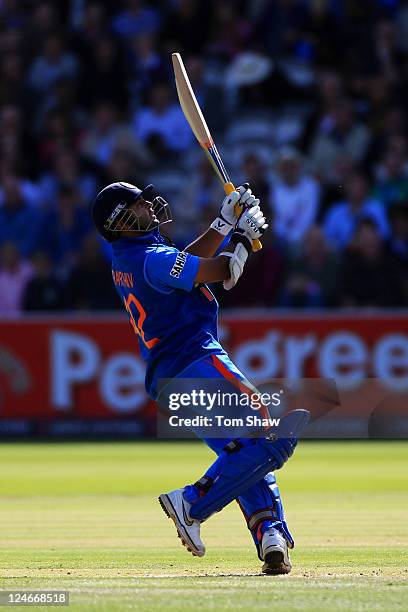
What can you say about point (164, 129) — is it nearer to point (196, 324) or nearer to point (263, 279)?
point (263, 279)

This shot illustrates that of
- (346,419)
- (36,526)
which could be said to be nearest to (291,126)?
(346,419)

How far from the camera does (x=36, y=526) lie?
8.77 m

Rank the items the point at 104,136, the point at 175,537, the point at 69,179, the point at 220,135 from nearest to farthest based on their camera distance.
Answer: the point at 175,537 < the point at 69,179 < the point at 220,135 < the point at 104,136

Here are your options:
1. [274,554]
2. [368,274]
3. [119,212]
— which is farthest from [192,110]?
[368,274]

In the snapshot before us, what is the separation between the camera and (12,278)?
54.1 ft

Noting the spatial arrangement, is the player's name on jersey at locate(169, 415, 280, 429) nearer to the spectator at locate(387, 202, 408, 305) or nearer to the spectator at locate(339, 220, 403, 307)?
the spectator at locate(339, 220, 403, 307)

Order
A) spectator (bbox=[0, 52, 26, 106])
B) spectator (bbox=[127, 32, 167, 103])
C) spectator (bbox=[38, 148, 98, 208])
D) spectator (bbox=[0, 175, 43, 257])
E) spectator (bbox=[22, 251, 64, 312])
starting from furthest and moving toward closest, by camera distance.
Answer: spectator (bbox=[0, 52, 26, 106]) < spectator (bbox=[127, 32, 167, 103]) < spectator (bbox=[38, 148, 98, 208]) < spectator (bbox=[0, 175, 43, 257]) < spectator (bbox=[22, 251, 64, 312])

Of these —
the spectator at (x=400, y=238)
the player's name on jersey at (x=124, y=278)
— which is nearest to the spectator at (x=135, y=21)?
the spectator at (x=400, y=238)

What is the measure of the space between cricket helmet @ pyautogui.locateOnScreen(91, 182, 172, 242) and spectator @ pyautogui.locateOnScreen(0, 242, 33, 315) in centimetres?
946

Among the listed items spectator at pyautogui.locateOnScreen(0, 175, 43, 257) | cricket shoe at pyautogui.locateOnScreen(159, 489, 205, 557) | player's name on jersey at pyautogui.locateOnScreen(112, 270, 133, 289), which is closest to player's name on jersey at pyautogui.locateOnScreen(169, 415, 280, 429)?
cricket shoe at pyautogui.locateOnScreen(159, 489, 205, 557)

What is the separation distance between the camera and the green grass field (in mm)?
5816

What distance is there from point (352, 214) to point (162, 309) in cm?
932

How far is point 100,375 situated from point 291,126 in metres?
4.20

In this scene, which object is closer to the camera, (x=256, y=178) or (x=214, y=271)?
(x=214, y=271)
